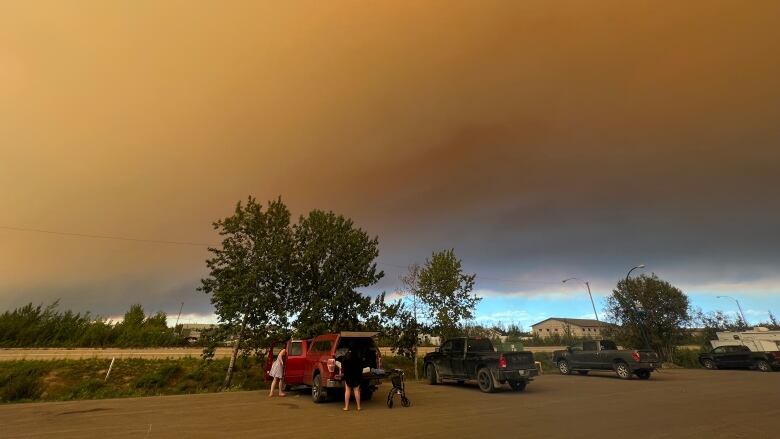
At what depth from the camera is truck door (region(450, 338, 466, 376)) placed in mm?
15312

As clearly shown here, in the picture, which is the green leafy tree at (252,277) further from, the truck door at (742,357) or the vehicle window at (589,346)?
the truck door at (742,357)

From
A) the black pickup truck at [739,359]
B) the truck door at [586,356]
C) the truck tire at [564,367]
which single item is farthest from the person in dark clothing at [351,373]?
the black pickup truck at [739,359]

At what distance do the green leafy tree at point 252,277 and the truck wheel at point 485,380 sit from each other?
33.3ft

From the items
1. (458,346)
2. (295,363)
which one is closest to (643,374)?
(458,346)

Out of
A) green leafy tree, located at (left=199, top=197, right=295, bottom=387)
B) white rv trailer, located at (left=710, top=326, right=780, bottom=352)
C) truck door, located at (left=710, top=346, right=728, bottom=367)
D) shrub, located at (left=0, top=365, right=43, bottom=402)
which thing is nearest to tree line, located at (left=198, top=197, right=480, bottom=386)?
green leafy tree, located at (left=199, top=197, right=295, bottom=387)

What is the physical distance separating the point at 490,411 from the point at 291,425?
5206 millimetres

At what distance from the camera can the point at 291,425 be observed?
7.95 m

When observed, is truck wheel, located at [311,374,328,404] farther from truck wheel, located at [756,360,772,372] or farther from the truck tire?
truck wheel, located at [756,360,772,372]

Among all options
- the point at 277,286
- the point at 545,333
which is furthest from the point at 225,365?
the point at 545,333

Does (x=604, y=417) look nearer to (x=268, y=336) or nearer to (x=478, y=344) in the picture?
(x=478, y=344)

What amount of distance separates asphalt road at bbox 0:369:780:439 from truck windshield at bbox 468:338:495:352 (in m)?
2.45

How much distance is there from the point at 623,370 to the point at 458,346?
10.8 metres

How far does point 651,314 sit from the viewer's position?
3725 centimetres

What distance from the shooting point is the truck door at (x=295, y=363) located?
13.5m
